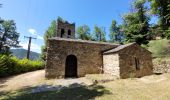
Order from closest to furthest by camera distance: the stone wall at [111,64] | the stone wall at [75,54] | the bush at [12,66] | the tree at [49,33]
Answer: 1. the stone wall at [111,64]
2. the stone wall at [75,54]
3. the bush at [12,66]
4. the tree at [49,33]

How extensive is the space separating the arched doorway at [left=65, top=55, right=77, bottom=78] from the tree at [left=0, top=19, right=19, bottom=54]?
2587 centimetres

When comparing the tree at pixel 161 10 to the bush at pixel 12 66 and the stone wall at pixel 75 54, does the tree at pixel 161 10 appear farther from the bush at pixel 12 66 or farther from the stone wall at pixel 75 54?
the bush at pixel 12 66

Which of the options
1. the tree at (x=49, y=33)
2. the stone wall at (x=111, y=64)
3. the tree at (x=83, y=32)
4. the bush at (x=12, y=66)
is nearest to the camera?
the stone wall at (x=111, y=64)

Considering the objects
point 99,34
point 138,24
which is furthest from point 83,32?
point 138,24

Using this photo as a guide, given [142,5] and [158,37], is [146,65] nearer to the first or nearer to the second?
[158,37]

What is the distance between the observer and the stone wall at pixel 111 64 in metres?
12.9

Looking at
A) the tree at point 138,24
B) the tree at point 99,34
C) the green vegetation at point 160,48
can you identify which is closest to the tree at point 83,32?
the tree at point 99,34

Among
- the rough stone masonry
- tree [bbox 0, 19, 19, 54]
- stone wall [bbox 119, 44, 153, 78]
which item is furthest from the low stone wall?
tree [bbox 0, 19, 19, 54]

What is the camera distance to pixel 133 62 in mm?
13703

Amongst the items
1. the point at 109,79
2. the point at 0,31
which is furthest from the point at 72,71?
the point at 0,31

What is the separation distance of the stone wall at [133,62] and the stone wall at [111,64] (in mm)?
352

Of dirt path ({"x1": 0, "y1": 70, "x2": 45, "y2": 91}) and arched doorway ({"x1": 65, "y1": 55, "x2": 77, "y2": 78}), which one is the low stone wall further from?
dirt path ({"x1": 0, "y1": 70, "x2": 45, "y2": 91})

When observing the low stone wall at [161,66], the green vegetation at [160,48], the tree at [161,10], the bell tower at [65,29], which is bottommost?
the low stone wall at [161,66]

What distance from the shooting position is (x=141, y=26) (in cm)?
2488
